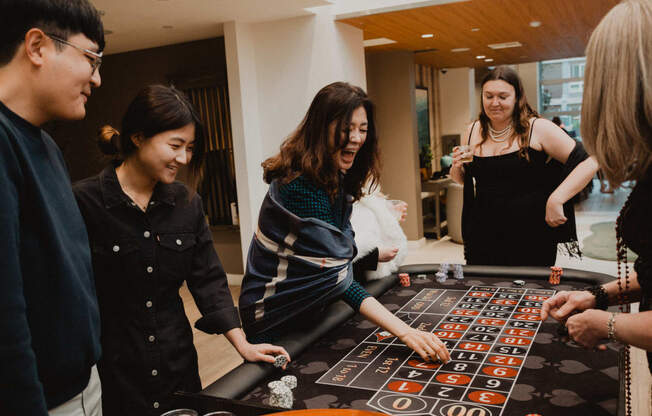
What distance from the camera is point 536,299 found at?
200 cm

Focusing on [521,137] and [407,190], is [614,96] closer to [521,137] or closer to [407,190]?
[521,137]

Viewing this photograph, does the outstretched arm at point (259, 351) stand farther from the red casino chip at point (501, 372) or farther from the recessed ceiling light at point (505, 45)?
the recessed ceiling light at point (505, 45)

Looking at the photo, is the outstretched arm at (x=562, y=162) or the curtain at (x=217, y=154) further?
the curtain at (x=217, y=154)

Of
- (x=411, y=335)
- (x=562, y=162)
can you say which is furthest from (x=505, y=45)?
(x=411, y=335)

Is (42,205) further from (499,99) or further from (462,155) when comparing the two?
(499,99)

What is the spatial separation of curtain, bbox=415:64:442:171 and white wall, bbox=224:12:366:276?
11.7 feet

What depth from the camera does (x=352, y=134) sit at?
175cm

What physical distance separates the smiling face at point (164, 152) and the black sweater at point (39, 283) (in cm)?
41


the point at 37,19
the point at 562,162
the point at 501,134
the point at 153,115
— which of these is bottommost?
the point at 562,162

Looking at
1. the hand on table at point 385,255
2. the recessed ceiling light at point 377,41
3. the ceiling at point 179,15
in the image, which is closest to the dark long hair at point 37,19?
the hand on table at point 385,255

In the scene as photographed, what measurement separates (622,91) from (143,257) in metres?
1.29

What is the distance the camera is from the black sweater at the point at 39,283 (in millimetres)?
768

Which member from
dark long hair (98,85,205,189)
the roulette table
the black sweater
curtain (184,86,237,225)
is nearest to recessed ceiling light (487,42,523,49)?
curtain (184,86,237,225)

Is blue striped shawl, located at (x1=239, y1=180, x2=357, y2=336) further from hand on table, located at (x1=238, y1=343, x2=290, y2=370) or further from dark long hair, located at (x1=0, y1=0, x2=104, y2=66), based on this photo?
dark long hair, located at (x1=0, y1=0, x2=104, y2=66)
